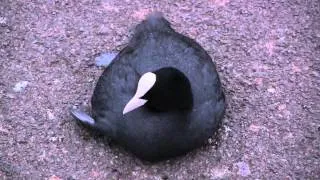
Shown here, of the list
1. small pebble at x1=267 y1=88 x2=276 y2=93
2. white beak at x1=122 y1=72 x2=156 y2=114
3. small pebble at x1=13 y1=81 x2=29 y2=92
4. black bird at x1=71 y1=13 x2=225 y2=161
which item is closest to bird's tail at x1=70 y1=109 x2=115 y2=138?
black bird at x1=71 y1=13 x2=225 y2=161

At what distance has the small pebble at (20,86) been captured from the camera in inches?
149

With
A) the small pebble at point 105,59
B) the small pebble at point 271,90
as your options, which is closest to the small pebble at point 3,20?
the small pebble at point 105,59

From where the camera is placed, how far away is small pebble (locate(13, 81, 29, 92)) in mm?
3797

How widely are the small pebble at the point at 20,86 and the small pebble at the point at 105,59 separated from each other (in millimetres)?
453

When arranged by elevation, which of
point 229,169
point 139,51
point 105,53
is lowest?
point 229,169

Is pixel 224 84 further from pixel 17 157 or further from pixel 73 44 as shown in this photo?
pixel 17 157

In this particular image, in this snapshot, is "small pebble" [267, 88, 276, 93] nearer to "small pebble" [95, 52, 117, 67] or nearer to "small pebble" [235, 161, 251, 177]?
"small pebble" [235, 161, 251, 177]

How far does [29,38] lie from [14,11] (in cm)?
28

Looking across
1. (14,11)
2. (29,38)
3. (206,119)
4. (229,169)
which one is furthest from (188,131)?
(14,11)

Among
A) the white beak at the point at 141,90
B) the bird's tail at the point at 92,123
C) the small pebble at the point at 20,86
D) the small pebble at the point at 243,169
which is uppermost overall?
the white beak at the point at 141,90

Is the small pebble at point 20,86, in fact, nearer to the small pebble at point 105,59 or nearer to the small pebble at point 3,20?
the small pebble at point 105,59

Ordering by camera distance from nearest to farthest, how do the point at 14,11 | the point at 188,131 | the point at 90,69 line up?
the point at 188,131 → the point at 90,69 → the point at 14,11

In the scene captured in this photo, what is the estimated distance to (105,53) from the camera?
400cm

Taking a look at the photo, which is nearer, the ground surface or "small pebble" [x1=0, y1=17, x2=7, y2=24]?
the ground surface
